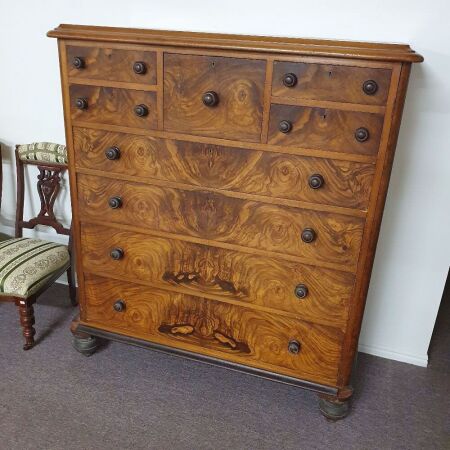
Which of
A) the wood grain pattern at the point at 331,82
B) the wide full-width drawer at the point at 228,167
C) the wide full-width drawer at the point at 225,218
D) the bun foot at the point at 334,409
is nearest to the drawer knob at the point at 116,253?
the wide full-width drawer at the point at 225,218

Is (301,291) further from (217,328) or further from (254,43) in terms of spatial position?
(254,43)

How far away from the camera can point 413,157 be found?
2152 mm

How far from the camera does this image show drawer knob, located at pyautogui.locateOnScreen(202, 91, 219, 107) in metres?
1.75

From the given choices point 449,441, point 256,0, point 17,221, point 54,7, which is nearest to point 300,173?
point 256,0

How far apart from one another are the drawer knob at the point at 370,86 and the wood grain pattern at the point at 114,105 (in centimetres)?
76

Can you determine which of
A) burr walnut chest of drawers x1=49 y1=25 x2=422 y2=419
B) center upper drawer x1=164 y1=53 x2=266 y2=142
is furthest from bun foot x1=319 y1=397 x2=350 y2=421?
center upper drawer x1=164 y1=53 x2=266 y2=142

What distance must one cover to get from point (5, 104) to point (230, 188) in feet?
5.16

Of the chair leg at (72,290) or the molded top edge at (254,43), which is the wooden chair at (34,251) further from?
the molded top edge at (254,43)

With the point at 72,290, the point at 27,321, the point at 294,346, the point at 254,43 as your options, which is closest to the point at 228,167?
the point at 254,43

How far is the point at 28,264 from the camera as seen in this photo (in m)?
2.39

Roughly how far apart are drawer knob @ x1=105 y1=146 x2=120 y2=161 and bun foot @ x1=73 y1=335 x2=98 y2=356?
0.95m

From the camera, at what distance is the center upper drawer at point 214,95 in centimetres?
171

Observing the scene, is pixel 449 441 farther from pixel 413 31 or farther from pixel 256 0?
pixel 256 0

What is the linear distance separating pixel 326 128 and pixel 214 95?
0.41 meters
